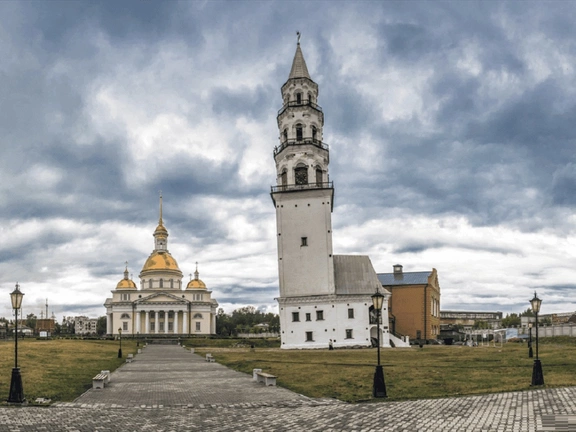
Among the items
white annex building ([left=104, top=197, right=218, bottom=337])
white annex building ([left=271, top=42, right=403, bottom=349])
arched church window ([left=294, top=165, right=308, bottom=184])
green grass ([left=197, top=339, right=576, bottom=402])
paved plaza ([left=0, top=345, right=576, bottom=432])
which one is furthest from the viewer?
white annex building ([left=104, top=197, right=218, bottom=337])

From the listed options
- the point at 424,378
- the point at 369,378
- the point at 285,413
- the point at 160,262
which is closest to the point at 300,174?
the point at 369,378

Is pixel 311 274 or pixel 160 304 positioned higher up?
pixel 311 274

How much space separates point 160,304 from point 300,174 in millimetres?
67202

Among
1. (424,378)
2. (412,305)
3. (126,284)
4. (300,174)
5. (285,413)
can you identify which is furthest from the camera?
(126,284)

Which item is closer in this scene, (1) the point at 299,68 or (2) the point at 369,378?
(2) the point at 369,378

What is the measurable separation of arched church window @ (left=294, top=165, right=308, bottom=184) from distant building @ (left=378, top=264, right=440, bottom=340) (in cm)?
2079

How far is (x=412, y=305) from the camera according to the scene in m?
68.4

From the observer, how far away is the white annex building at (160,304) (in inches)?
4469

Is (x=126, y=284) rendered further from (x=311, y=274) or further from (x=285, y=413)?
(x=285, y=413)

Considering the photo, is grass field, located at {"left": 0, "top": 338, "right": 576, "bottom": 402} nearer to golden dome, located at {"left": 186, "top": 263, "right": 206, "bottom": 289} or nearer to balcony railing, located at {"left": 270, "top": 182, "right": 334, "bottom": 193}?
balcony railing, located at {"left": 270, "top": 182, "right": 334, "bottom": 193}

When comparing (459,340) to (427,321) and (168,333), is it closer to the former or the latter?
(427,321)

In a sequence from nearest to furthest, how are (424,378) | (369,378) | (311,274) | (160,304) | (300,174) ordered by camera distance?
(424,378) < (369,378) < (311,274) < (300,174) < (160,304)

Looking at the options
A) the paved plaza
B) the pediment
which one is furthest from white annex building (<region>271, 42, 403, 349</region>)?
the pediment

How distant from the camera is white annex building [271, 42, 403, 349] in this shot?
5391cm
